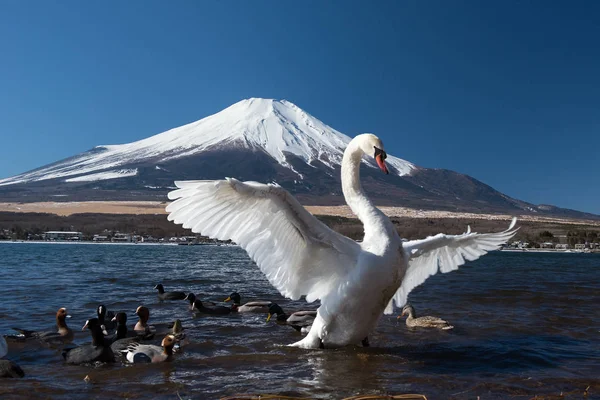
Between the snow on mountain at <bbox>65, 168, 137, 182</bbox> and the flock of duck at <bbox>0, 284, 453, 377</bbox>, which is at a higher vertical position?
the snow on mountain at <bbox>65, 168, 137, 182</bbox>

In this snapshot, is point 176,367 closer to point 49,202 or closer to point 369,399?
point 369,399

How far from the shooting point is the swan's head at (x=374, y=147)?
674cm

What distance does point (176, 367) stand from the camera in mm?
7164

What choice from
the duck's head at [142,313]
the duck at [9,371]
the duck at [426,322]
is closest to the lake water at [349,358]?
the duck at [9,371]

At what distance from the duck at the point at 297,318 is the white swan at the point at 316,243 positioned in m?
2.27

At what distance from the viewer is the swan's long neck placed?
22.1 ft

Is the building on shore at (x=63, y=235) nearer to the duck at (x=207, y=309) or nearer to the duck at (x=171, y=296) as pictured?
the duck at (x=171, y=296)

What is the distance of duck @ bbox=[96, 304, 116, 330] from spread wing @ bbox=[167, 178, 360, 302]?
159 inches

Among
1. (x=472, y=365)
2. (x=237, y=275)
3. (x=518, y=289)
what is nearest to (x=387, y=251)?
(x=472, y=365)

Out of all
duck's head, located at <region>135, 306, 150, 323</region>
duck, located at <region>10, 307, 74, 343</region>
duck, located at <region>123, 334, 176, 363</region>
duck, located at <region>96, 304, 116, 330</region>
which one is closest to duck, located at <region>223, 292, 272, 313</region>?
duck, located at <region>96, 304, 116, 330</region>

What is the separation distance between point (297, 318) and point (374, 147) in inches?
196

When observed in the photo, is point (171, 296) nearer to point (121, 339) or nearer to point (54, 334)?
point (54, 334)

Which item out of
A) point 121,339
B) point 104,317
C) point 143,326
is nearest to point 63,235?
point 104,317

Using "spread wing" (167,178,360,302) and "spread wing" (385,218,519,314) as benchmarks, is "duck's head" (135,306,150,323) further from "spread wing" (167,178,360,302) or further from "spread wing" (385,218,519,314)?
"spread wing" (385,218,519,314)
